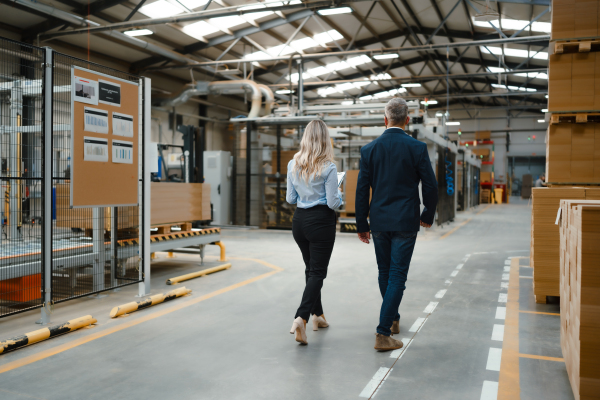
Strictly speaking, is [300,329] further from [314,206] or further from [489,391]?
[489,391]

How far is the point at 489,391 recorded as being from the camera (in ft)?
10.0

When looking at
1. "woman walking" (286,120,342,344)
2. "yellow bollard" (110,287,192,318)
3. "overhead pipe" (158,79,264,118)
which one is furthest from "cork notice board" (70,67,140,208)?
"overhead pipe" (158,79,264,118)

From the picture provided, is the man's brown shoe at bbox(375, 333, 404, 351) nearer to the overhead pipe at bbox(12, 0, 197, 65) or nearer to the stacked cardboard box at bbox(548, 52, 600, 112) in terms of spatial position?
the stacked cardboard box at bbox(548, 52, 600, 112)

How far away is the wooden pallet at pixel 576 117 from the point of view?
5309 millimetres

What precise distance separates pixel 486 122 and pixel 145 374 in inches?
1544

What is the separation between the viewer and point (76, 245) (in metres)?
5.86

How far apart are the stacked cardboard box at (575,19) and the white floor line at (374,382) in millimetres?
4312

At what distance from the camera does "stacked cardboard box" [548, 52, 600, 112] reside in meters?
5.23

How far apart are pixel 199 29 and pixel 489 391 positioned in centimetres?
1508

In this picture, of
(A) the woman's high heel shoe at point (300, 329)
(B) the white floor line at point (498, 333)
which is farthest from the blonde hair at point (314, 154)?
(B) the white floor line at point (498, 333)

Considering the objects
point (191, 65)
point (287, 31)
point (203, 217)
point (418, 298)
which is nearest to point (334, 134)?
point (287, 31)

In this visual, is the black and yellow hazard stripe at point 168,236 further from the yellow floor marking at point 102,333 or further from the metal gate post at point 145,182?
the yellow floor marking at point 102,333

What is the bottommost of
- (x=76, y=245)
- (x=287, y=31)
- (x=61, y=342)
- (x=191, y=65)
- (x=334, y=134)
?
(x=61, y=342)

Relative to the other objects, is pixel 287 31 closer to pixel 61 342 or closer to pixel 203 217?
pixel 203 217
